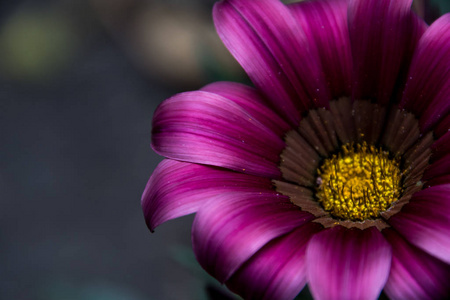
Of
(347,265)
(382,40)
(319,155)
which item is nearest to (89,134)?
(319,155)

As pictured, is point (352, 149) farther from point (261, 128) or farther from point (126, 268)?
point (126, 268)

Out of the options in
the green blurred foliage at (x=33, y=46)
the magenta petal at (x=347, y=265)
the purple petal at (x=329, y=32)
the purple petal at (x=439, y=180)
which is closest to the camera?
the magenta petal at (x=347, y=265)

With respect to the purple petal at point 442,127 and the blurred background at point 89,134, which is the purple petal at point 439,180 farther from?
the blurred background at point 89,134

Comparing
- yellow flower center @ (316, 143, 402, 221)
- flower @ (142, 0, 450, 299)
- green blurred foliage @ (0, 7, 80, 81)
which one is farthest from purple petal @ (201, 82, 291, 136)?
green blurred foliage @ (0, 7, 80, 81)

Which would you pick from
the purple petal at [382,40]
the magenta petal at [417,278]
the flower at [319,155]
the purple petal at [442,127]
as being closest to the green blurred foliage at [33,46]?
the flower at [319,155]

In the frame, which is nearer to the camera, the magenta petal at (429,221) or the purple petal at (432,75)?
the magenta petal at (429,221)

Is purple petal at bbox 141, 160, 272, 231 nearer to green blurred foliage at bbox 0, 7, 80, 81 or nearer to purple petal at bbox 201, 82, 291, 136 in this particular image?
purple petal at bbox 201, 82, 291, 136

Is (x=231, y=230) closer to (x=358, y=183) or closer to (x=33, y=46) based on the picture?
(x=358, y=183)
